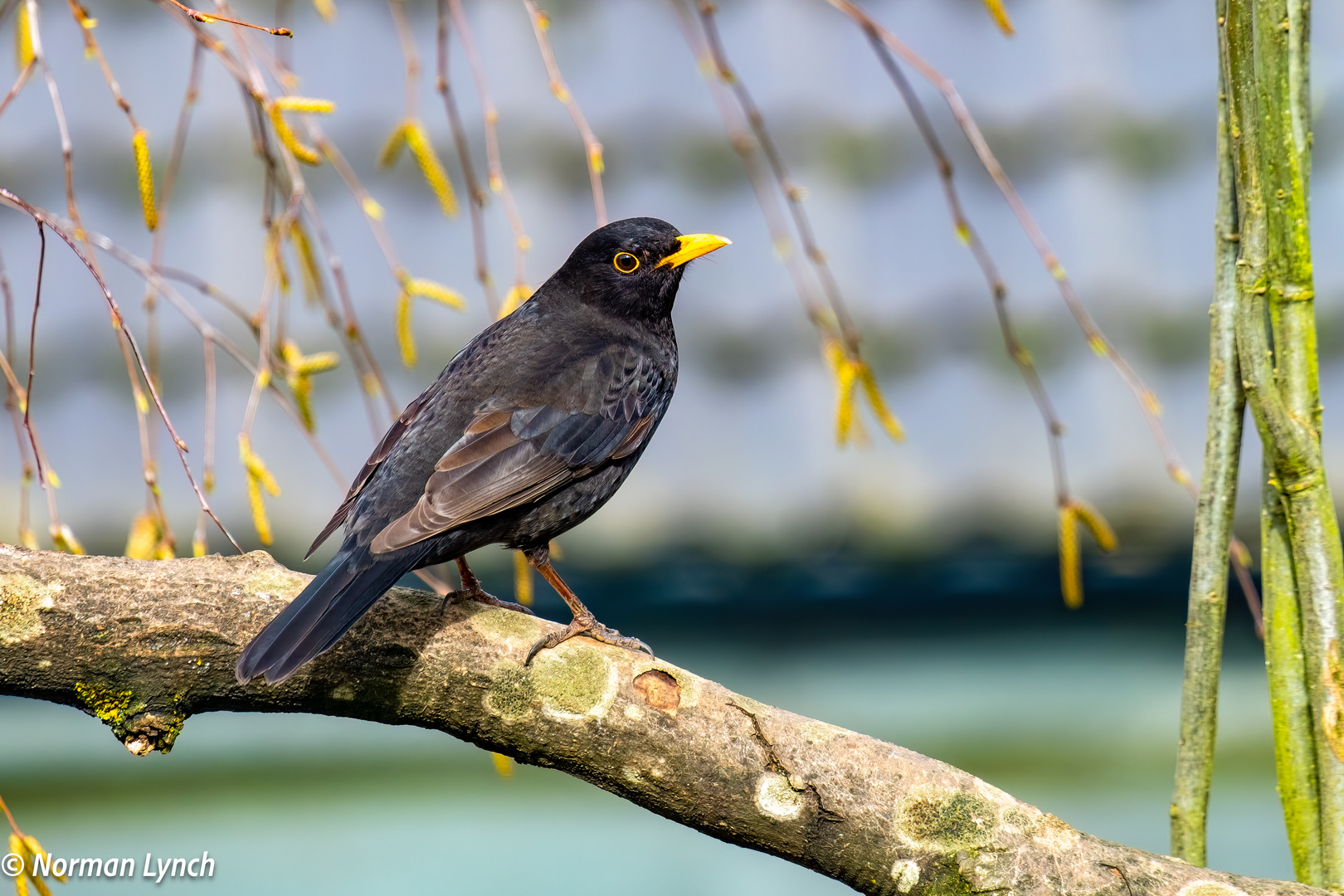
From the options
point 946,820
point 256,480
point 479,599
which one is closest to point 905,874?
point 946,820

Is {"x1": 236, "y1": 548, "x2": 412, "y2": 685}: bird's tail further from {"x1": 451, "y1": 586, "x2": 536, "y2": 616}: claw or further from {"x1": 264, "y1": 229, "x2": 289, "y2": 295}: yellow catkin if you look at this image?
{"x1": 264, "y1": 229, "x2": 289, "y2": 295}: yellow catkin

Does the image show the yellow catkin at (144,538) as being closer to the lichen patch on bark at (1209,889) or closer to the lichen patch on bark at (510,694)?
the lichen patch on bark at (510,694)

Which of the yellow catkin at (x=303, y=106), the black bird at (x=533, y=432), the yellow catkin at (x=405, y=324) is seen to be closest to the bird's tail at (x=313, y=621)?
the black bird at (x=533, y=432)

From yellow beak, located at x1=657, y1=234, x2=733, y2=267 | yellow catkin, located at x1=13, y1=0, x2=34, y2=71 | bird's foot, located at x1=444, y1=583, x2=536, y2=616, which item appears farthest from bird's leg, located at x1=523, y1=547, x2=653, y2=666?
yellow catkin, located at x1=13, y1=0, x2=34, y2=71

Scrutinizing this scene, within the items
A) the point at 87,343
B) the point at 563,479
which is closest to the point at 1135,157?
the point at 563,479

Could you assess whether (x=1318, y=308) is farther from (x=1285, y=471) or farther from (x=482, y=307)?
(x=482, y=307)

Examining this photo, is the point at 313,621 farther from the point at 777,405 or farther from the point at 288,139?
the point at 777,405

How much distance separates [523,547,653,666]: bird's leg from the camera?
2203 mm

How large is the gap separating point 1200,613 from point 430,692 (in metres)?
1.36

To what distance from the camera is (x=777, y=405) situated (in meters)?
4.00

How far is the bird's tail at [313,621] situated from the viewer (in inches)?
78.2

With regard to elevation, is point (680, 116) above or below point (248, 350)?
above

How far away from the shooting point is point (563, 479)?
9.45ft

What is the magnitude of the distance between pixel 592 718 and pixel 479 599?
29.9 inches
